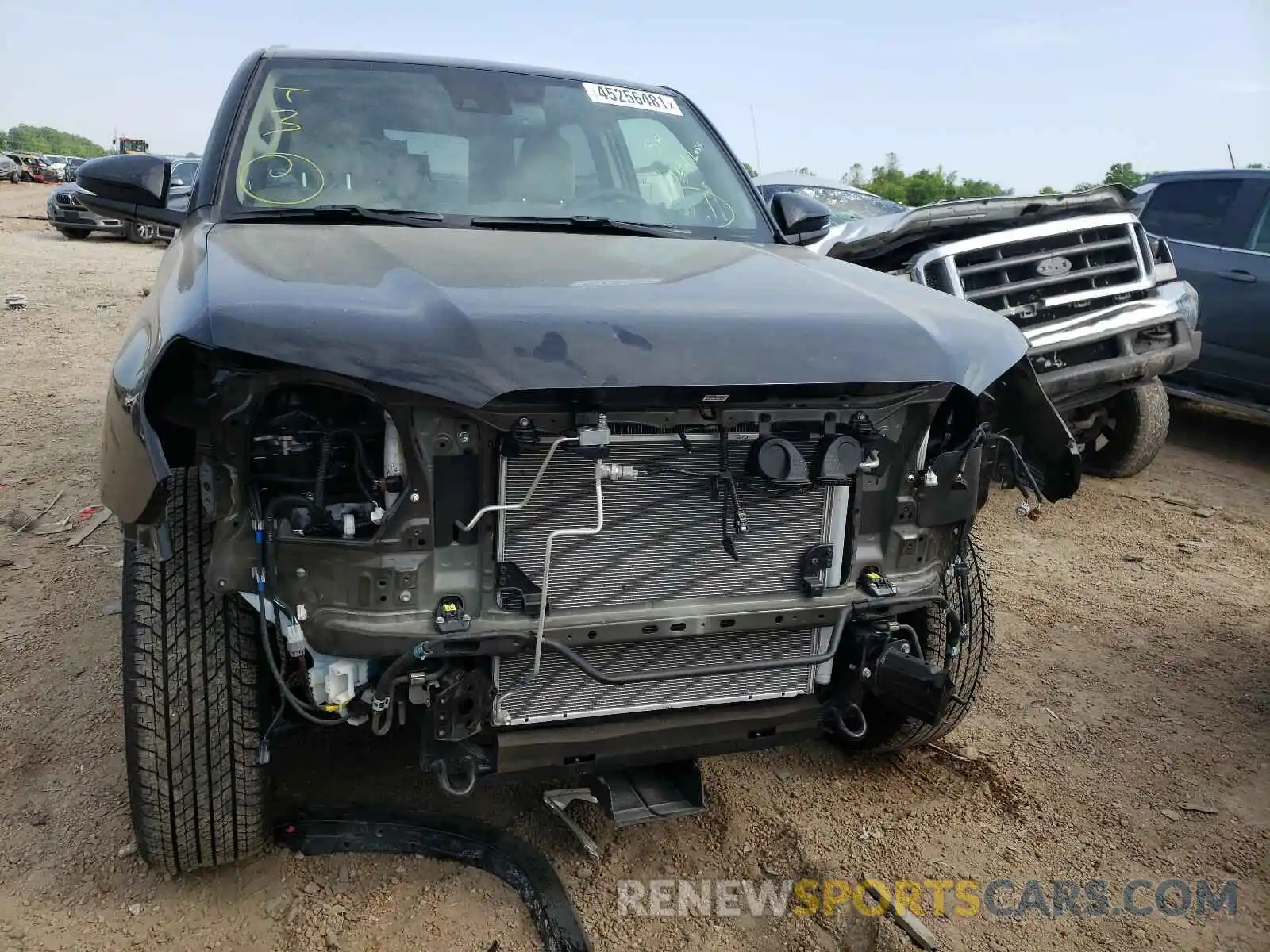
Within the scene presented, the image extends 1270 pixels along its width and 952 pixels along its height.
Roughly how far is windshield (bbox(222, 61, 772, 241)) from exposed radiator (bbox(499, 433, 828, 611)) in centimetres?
121

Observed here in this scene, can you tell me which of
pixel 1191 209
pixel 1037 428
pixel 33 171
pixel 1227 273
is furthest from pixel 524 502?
pixel 33 171

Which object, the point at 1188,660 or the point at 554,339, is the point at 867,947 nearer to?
the point at 554,339

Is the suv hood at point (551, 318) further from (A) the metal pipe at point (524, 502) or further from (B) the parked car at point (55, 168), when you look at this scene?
(B) the parked car at point (55, 168)

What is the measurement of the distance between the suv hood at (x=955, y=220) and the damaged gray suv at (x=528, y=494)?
2.33 m

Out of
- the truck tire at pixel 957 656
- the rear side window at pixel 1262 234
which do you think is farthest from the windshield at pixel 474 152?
the rear side window at pixel 1262 234

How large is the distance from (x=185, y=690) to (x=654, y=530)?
113 cm

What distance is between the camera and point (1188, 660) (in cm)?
386

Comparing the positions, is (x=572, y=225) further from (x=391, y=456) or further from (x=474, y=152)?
(x=391, y=456)

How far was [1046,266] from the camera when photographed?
5047 millimetres

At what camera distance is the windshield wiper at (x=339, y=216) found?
107 inches

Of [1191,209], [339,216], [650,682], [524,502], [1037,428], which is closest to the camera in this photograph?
[524,502]

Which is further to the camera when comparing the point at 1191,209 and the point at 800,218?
the point at 1191,209

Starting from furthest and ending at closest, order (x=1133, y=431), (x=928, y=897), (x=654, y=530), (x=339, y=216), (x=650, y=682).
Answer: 1. (x=1133, y=431)
2. (x=339, y=216)
3. (x=928, y=897)
4. (x=650, y=682)
5. (x=654, y=530)

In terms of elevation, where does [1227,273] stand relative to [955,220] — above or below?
below
